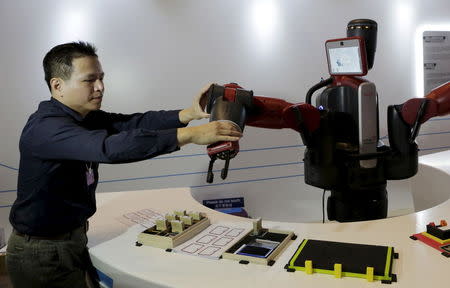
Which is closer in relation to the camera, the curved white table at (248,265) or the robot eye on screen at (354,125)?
the curved white table at (248,265)

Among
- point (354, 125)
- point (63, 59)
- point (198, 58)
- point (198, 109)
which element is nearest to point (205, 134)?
point (198, 109)

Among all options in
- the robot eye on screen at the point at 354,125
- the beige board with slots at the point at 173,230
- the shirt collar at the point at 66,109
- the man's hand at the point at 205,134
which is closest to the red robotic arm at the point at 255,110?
the robot eye on screen at the point at 354,125

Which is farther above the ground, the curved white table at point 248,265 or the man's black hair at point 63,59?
the man's black hair at point 63,59

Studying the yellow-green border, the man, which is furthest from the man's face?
the yellow-green border

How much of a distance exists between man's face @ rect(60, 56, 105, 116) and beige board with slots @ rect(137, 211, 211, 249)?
50 cm

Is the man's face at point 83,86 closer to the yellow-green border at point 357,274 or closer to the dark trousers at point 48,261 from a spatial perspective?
the dark trousers at point 48,261

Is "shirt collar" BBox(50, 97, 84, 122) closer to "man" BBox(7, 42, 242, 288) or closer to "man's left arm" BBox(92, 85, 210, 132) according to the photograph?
"man" BBox(7, 42, 242, 288)

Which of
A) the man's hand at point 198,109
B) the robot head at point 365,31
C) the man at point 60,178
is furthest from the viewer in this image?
the robot head at point 365,31

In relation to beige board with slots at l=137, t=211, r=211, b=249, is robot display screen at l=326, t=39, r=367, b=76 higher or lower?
higher

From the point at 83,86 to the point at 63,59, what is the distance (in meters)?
A: 0.12

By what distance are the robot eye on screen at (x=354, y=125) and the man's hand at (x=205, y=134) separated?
18.5 inches

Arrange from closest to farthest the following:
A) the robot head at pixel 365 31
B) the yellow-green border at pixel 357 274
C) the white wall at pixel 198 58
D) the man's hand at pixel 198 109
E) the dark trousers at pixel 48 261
Answer: the yellow-green border at pixel 357 274, the dark trousers at pixel 48 261, the man's hand at pixel 198 109, the robot head at pixel 365 31, the white wall at pixel 198 58

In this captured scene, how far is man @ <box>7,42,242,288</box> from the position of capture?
139cm

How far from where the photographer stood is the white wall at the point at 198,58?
2.88m
